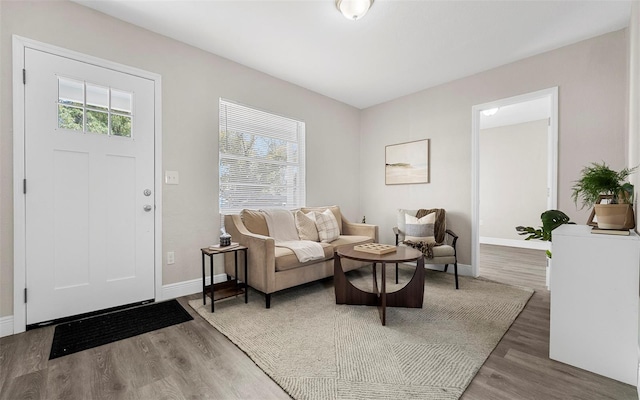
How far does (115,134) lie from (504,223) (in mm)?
6894

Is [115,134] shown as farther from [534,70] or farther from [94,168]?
[534,70]

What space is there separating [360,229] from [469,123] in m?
2.04

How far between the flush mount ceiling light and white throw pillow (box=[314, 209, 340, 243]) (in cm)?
218

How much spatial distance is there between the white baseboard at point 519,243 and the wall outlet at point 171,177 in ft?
20.5

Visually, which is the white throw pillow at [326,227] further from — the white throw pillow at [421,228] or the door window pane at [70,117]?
the door window pane at [70,117]

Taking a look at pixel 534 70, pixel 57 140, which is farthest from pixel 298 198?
pixel 534 70

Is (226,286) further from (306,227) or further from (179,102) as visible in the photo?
(179,102)

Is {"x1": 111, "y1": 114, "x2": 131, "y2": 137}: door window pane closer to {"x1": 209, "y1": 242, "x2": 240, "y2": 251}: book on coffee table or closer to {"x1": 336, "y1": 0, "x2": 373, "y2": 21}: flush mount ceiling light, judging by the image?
{"x1": 209, "y1": 242, "x2": 240, "y2": 251}: book on coffee table

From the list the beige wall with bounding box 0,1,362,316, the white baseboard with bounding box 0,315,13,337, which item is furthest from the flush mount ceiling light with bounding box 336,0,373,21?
the white baseboard with bounding box 0,315,13,337

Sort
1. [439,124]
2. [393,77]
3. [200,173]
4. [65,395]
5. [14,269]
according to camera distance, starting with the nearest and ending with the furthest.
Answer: [65,395]
[14,269]
[200,173]
[393,77]
[439,124]

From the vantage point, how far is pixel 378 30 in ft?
8.57

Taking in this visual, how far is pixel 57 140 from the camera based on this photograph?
2.19 meters

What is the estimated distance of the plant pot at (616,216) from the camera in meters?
1.58

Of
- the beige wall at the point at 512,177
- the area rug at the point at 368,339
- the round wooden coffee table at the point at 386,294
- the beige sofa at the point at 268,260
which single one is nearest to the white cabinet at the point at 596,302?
the area rug at the point at 368,339
